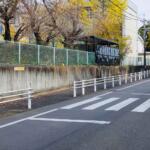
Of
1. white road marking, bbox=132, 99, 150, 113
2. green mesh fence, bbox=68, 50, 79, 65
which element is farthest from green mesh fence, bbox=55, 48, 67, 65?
white road marking, bbox=132, 99, 150, 113

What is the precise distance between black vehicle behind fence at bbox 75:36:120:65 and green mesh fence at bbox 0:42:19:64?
57.5 ft

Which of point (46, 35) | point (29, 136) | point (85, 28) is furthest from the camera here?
point (85, 28)

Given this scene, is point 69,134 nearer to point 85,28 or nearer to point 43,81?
point 43,81

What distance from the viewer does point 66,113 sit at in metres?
15.3

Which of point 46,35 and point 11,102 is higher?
point 46,35

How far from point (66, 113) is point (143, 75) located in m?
37.8

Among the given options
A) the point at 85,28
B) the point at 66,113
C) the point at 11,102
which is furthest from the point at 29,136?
the point at 85,28

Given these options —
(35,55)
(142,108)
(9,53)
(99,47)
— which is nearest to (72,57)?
(35,55)

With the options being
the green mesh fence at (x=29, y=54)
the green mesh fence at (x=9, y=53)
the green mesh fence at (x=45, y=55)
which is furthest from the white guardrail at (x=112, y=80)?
the green mesh fence at (x=9, y=53)

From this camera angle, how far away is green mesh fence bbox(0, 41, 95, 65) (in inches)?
946

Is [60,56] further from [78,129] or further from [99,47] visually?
[78,129]

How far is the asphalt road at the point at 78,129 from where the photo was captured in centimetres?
919

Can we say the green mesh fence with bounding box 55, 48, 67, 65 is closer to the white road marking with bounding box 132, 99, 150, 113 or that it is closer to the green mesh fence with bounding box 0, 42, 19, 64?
the green mesh fence with bounding box 0, 42, 19, 64

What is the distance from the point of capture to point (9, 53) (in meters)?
24.2
